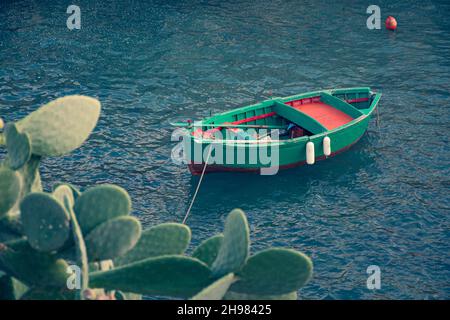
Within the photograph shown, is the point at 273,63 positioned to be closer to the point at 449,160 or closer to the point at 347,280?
the point at 449,160

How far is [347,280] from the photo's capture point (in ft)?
52.5

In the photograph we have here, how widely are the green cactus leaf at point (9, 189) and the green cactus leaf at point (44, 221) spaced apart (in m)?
0.12

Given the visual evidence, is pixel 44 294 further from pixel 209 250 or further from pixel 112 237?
pixel 209 250

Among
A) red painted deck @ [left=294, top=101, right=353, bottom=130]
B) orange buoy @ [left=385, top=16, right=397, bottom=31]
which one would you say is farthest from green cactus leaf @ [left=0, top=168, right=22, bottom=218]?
orange buoy @ [left=385, top=16, right=397, bottom=31]

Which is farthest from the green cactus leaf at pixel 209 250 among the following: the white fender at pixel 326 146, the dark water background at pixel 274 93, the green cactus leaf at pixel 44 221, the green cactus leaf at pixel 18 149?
the white fender at pixel 326 146

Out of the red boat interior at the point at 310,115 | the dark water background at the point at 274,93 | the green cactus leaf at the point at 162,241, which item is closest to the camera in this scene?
the green cactus leaf at the point at 162,241

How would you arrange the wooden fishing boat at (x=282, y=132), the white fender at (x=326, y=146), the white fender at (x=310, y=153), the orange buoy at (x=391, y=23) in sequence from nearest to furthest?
Result: the wooden fishing boat at (x=282, y=132), the white fender at (x=310, y=153), the white fender at (x=326, y=146), the orange buoy at (x=391, y=23)

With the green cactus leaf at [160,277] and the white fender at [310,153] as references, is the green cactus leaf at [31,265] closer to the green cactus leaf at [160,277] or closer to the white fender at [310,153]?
the green cactus leaf at [160,277]

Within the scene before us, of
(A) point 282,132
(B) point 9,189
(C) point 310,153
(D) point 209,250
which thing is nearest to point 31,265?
(B) point 9,189

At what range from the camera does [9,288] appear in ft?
13.2

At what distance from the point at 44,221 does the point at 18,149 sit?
484 millimetres

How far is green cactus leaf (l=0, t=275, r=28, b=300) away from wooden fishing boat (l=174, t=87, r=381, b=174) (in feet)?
50.6

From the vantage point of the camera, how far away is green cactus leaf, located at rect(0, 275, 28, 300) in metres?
3.99

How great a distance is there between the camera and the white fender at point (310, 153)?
67.1 feet
